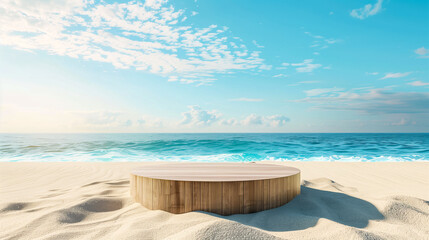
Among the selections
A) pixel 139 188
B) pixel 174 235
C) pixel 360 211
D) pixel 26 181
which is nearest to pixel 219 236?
pixel 174 235

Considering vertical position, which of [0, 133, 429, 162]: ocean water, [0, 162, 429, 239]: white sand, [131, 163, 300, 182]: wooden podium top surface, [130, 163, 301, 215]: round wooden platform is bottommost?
[0, 133, 429, 162]: ocean water

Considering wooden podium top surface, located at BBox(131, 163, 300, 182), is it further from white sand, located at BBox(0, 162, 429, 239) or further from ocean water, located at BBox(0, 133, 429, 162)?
ocean water, located at BBox(0, 133, 429, 162)

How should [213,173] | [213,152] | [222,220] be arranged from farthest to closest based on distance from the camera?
[213,152] → [213,173] → [222,220]

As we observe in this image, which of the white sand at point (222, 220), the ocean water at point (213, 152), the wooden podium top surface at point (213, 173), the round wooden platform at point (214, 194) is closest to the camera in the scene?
the white sand at point (222, 220)

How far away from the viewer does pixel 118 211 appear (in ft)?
8.35

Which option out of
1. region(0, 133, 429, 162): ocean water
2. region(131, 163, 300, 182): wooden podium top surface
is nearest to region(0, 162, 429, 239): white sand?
region(131, 163, 300, 182): wooden podium top surface

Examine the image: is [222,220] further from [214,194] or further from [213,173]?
[213,173]

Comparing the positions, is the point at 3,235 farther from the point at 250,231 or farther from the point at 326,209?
the point at 326,209

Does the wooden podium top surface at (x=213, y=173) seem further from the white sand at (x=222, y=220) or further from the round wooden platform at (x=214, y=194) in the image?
the white sand at (x=222, y=220)

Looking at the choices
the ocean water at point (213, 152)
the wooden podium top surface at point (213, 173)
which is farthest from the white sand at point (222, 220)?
the ocean water at point (213, 152)

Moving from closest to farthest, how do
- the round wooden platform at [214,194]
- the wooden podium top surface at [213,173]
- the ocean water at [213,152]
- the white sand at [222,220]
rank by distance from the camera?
the white sand at [222,220] < the round wooden platform at [214,194] < the wooden podium top surface at [213,173] < the ocean water at [213,152]

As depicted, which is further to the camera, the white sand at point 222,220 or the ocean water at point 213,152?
the ocean water at point 213,152

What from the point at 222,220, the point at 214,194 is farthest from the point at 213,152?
the point at 222,220

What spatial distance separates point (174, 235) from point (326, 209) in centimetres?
168
